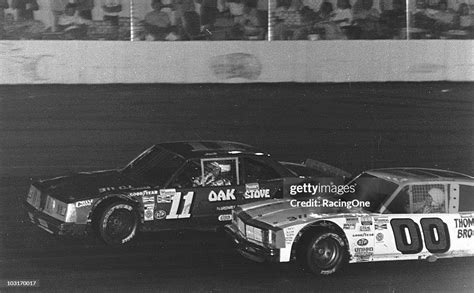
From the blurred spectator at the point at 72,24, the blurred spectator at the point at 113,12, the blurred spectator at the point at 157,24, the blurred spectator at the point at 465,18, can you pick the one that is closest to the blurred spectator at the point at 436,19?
the blurred spectator at the point at 465,18

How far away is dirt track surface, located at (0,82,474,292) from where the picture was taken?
488 centimetres

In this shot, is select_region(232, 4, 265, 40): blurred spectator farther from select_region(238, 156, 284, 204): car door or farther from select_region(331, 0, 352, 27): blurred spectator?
select_region(238, 156, 284, 204): car door

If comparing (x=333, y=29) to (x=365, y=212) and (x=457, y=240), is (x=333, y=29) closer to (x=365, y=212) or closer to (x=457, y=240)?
(x=365, y=212)

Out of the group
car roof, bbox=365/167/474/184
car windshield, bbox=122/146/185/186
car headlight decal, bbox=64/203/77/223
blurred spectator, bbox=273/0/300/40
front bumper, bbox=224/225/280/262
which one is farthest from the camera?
car roof, bbox=365/167/474/184

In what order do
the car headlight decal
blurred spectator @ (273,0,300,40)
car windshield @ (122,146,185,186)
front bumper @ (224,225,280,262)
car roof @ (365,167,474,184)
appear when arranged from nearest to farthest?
the car headlight decal, front bumper @ (224,225,280,262), car windshield @ (122,146,185,186), blurred spectator @ (273,0,300,40), car roof @ (365,167,474,184)

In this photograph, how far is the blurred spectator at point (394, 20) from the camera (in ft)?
17.2

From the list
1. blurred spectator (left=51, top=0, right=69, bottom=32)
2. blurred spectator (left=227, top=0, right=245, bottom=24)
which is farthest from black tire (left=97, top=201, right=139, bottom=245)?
blurred spectator (left=227, top=0, right=245, bottom=24)

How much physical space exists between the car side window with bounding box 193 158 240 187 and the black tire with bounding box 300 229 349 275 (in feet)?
2.11

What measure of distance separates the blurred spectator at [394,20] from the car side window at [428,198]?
1077 millimetres

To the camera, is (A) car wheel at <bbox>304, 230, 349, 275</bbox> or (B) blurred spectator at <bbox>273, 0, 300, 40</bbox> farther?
(B) blurred spectator at <bbox>273, 0, 300, 40</bbox>

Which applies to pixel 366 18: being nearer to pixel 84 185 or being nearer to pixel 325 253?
pixel 325 253

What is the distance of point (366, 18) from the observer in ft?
17.1

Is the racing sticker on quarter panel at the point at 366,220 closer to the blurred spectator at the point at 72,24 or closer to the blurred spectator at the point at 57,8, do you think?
the blurred spectator at the point at 72,24

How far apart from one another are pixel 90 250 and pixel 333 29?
2.21m
